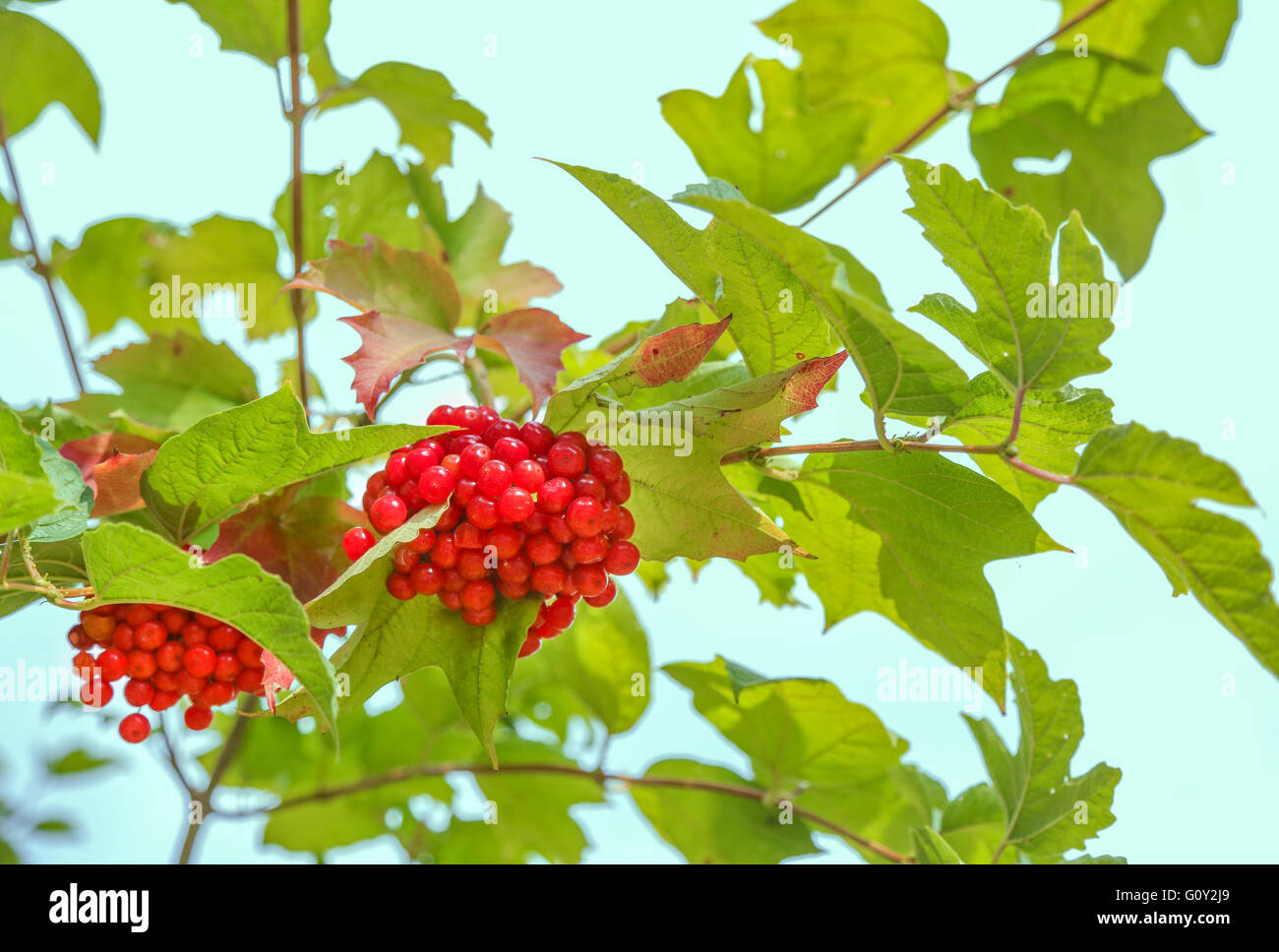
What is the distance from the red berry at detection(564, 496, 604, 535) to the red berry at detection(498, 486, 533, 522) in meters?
0.03

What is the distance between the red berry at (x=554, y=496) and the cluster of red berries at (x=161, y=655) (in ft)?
0.84

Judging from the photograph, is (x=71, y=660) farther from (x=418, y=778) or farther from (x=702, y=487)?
(x=418, y=778)

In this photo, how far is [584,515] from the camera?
2.12 feet

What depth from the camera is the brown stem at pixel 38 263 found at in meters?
1.17

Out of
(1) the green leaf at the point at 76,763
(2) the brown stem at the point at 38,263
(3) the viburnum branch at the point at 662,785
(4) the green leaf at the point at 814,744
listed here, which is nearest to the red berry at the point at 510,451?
(4) the green leaf at the point at 814,744

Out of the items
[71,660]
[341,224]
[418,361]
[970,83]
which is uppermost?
[970,83]

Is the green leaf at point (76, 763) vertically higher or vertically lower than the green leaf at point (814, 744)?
lower

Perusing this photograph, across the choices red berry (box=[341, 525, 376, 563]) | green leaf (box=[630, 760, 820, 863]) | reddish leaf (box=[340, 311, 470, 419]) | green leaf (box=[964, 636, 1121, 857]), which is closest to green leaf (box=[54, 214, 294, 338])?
reddish leaf (box=[340, 311, 470, 419])

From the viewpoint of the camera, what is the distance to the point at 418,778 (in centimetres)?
146

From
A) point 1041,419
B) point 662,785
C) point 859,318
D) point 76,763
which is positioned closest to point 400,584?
point 859,318

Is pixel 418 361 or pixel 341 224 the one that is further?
pixel 341 224

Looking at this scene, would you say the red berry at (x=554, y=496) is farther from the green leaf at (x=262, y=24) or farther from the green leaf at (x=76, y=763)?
the green leaf at (x=76, y=763)

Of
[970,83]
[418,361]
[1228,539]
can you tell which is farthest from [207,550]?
[970,83]
